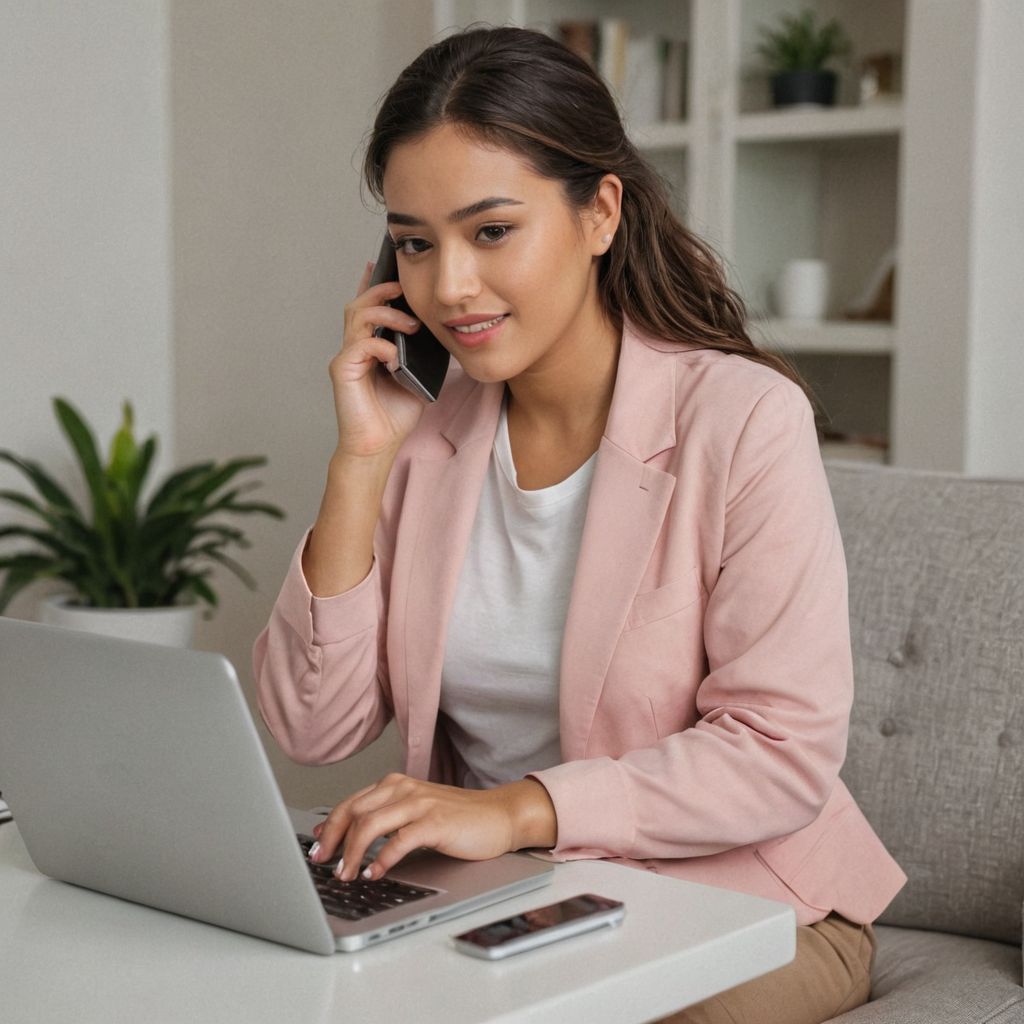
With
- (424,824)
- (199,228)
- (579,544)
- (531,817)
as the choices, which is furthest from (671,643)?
(199,228)

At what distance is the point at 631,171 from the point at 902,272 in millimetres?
1474

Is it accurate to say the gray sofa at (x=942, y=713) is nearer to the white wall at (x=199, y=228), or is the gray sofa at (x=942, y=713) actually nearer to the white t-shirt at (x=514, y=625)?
the white t-shirt at (x=514, y=625)

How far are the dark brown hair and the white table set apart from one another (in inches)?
27.1

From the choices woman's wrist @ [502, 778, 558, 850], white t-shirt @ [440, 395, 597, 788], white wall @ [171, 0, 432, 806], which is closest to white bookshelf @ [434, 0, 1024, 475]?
white wall @ [171, 0, 432, 806]

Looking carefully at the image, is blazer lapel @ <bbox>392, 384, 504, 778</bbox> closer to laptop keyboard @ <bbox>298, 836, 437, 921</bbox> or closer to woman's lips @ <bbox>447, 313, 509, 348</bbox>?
woman's lips @ <bbox>447, 313, 509, 348</bbox>

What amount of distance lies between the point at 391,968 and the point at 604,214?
0.87 metres

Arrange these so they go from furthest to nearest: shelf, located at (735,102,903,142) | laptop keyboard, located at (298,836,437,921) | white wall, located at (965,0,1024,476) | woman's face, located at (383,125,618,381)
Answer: shelf, located at (735,102,903,142), white wall, located at (965,0,1024,476), woman's face, located at (383,125,618,381), laptop keyboard, located at (298,836,437,921)

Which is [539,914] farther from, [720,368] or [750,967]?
[720,368]

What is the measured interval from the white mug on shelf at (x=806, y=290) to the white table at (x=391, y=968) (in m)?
2.26

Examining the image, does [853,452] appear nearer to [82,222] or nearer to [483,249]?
[483,249]

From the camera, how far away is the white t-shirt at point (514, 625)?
1.48m

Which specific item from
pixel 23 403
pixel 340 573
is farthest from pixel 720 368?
pixel 23 403

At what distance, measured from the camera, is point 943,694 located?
64.4 inches

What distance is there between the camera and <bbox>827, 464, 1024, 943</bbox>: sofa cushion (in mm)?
1591
